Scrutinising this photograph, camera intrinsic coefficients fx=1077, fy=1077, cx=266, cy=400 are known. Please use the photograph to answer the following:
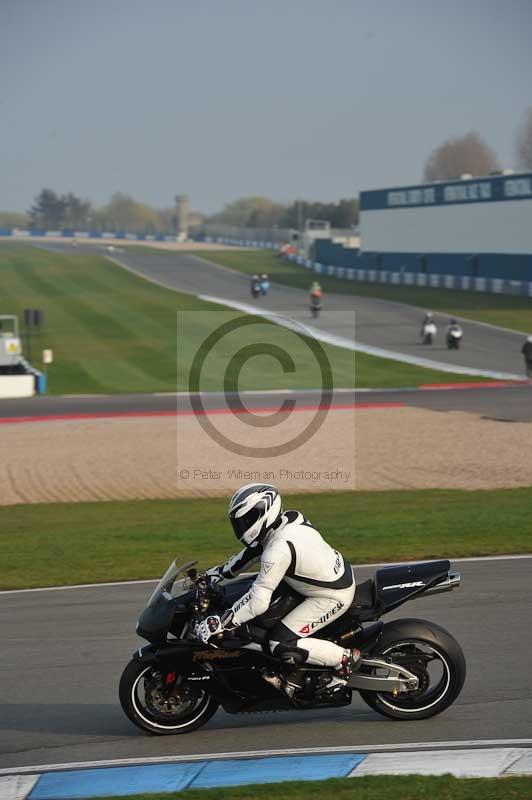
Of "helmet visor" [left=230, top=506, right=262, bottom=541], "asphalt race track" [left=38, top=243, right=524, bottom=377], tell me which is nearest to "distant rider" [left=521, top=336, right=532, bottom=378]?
"asphalt race track" [left=38, top=243, right=524, bottom=377]

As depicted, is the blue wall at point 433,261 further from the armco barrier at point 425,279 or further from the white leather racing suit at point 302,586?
the white leather racing suit at point 302,586

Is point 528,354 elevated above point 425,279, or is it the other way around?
point 425,279

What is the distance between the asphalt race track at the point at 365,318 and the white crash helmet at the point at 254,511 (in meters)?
36.8

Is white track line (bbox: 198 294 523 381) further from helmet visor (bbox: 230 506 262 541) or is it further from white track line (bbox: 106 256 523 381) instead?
helmet visor (bbox: 230 506 262 541)

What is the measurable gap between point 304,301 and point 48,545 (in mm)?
59454


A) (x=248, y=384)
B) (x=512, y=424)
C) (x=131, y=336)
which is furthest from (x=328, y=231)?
(x=512, y=424)

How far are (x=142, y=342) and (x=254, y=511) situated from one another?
1865 inches

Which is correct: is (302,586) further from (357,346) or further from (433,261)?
(433,261)

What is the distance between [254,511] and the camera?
7.54m

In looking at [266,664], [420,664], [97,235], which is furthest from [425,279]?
[97,235]

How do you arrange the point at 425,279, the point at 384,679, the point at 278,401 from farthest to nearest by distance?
the point at 425,279 < the point at 278,401 < the point at 384,679

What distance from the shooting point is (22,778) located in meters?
7.04

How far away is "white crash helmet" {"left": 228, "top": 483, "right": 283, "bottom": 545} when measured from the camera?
752 cm

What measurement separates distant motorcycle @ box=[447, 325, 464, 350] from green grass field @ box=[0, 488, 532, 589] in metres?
31.4
